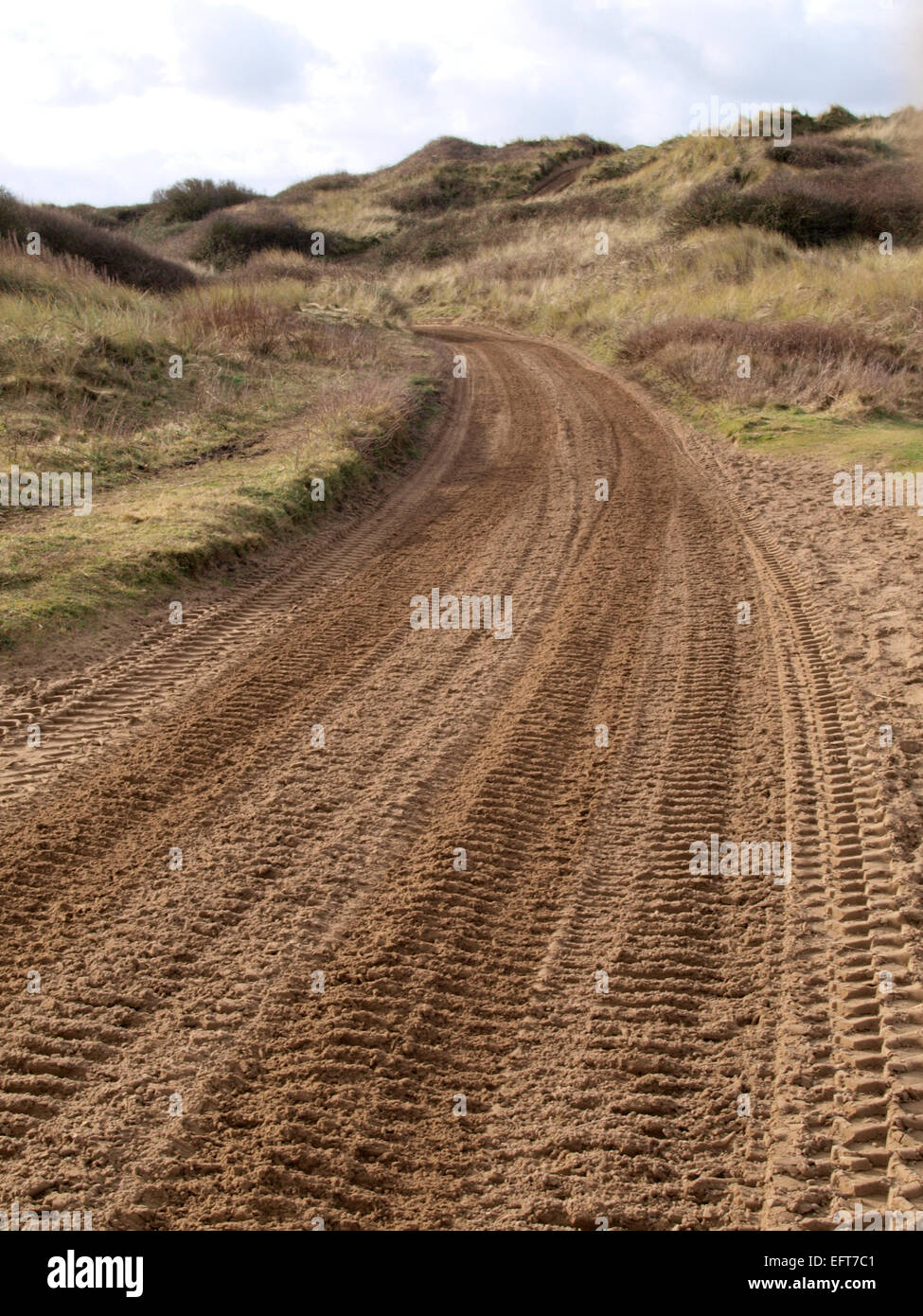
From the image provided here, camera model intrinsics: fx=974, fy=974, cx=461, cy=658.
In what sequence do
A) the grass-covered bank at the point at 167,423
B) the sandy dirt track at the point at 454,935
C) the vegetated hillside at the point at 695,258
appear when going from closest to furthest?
the sandy dirt track at the point at 454,935 → the grass-covered bank at the point at 167,423 → the vegetated hillside at the point at 695,258

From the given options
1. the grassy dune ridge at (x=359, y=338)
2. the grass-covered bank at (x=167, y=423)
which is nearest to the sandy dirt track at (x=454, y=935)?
the grass-covered bank at (x=167, y=423)

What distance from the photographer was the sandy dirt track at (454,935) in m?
2.97

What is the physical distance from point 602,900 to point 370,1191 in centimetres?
169

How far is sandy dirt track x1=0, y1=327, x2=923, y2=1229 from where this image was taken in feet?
9.75

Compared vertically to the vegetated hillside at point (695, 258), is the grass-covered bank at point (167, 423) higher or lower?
lower

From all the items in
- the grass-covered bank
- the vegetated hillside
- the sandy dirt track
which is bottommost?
the sandy dirt track

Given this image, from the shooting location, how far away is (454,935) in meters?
4.00

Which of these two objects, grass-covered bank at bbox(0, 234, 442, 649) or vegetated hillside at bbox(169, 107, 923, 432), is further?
vegetated hillside at bbox(169, 107, 923, 432)

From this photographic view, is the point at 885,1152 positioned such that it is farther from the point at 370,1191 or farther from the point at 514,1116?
the point at 370,1191

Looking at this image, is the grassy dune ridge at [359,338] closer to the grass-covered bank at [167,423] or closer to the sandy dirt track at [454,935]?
the grass-covered bank at [167,423]

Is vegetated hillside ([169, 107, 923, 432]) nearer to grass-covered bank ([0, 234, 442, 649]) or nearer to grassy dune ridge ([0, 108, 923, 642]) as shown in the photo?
grassy dune ridge ([0, 108, 923, 642])

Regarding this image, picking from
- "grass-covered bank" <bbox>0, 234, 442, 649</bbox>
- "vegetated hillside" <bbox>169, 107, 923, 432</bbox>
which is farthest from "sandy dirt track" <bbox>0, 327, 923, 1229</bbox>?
"vegetated hillside" <bbox>169, 107, 923, 432</bbox>

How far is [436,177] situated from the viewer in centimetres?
4638

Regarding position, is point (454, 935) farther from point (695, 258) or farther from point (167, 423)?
point (695, 258)
